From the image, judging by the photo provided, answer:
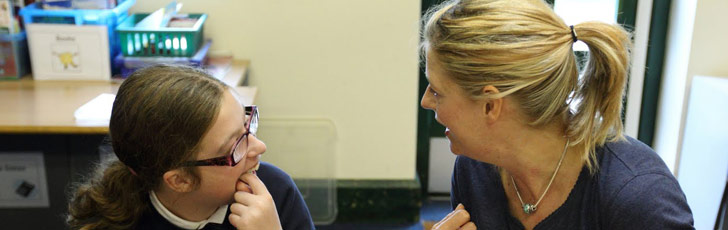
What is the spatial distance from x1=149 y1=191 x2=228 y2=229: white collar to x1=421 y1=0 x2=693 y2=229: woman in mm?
447

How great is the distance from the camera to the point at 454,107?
1.37 m

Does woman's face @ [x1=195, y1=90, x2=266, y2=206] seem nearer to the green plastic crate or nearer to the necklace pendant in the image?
the necklace pendant

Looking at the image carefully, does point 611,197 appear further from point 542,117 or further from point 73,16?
point 73,16

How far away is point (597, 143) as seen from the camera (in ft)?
4.64

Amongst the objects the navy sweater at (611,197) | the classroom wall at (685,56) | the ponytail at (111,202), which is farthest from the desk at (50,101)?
the classroom wall at (685,56)

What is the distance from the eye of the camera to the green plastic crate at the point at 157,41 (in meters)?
2.44

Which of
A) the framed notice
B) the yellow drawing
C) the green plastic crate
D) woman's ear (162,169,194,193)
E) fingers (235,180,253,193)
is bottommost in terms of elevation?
the framed notice

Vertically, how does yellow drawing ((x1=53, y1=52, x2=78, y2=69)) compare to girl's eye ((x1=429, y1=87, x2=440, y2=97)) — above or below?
below

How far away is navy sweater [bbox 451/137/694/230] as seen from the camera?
1.27 m

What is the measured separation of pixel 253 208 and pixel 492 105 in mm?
490

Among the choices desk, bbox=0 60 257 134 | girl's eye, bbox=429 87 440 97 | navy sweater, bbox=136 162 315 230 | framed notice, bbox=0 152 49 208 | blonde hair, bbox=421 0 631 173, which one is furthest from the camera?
framed notice, bbox=0 152 49 208

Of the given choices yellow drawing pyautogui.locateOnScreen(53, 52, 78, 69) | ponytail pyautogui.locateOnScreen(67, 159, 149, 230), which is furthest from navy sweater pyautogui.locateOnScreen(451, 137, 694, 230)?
yellow drawing pyautogui.locateOnScreen(53, 52, 78, 69)

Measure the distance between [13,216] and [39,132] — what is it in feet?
1.09

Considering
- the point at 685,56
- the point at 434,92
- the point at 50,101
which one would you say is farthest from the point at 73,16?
the point at 685,56
